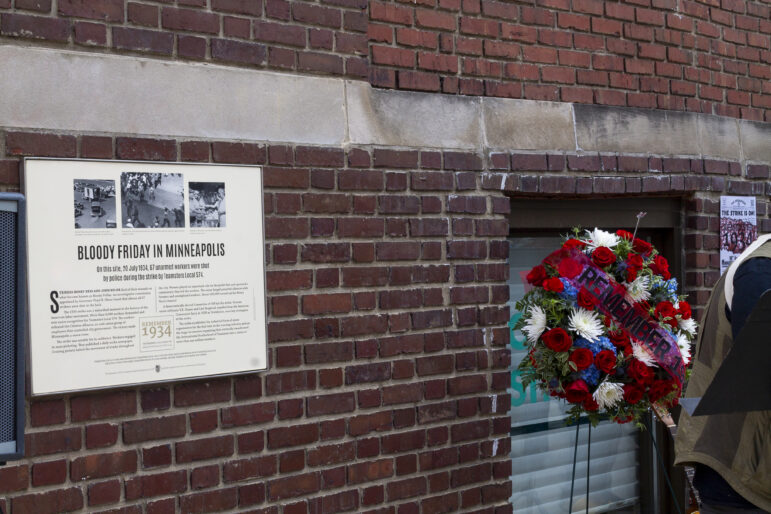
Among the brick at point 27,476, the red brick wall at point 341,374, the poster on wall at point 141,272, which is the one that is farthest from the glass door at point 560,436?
the brick at point 27,476

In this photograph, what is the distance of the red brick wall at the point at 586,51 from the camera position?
14.2 feet

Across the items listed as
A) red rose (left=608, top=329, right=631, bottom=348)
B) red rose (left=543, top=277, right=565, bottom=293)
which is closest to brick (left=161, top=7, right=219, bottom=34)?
red rose (left=543, top=277, right=565, bottom=293)

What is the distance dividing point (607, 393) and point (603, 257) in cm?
57

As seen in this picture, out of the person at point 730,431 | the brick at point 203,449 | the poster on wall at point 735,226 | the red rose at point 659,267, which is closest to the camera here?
the person at point 730,431

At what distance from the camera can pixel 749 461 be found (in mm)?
2918

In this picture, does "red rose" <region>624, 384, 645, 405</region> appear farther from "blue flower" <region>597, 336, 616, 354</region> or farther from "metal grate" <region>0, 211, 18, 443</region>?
"metal grate" <region>0, 211, 18, 443</region>

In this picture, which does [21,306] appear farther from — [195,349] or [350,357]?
[350,357]

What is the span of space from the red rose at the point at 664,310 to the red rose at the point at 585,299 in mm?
294

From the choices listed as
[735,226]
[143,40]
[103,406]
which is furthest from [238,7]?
[735,226]

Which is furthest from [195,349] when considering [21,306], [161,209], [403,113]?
[403,113]

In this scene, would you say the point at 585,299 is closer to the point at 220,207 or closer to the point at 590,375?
the point at 590,375

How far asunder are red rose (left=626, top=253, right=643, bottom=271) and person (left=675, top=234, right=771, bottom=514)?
0.81 m

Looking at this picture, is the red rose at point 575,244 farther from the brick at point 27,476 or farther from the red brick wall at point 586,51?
the brick at point 27,476

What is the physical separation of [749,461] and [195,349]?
2.01 metres
